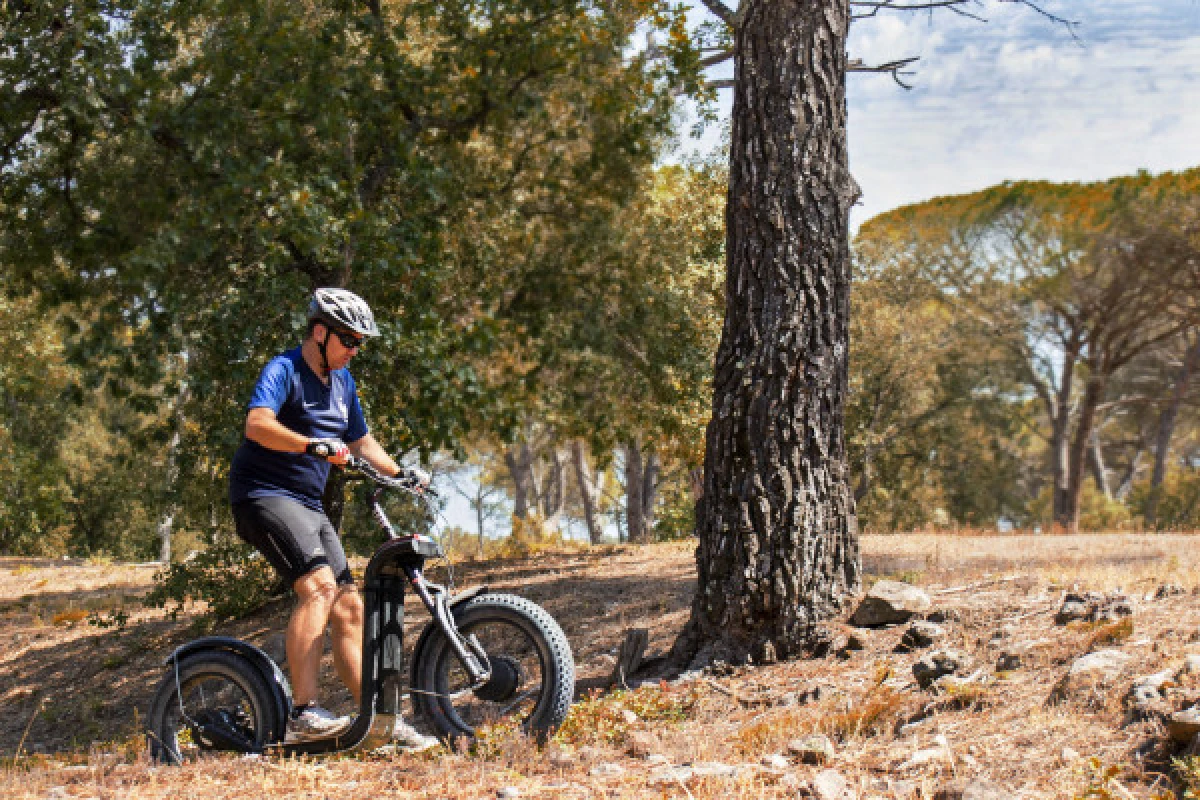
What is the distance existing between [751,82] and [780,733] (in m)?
3.81

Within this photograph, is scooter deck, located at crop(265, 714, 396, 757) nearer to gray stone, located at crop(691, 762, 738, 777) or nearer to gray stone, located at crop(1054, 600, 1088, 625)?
gray stone, located at crop(691, 762, 738, 777)

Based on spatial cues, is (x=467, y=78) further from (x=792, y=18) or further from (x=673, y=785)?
(x=673, y=785)

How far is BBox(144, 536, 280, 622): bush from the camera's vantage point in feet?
33.0

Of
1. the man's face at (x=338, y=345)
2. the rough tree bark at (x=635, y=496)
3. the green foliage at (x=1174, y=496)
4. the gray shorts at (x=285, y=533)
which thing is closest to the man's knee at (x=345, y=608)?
the gray shorts at (x=285, y=533)

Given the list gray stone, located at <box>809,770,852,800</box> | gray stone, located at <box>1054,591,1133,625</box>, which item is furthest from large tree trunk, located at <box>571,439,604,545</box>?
gray stone, located at <box>809,770,852,800</box>

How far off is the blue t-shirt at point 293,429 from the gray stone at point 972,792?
2893 millimetres

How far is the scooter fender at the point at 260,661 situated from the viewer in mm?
4809

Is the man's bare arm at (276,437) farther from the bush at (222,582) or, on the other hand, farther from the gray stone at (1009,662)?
the bush at (222,582)

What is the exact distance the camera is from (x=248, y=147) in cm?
947

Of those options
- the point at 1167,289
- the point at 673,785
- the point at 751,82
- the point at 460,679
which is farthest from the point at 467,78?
the point at 1167,289

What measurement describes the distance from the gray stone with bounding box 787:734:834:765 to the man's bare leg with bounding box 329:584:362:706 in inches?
75.1

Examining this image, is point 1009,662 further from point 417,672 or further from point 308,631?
point 308,631

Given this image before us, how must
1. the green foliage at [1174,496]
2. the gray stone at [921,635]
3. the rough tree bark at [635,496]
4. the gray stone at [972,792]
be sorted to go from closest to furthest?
1. the gray stone at [972,792]
2. the gray stone at [921,635]
3. the rough tree bark at [635,496]
4. the green foliage at [1174,496]

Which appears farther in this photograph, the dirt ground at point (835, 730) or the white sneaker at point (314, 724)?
the white sneaker at point (314, 724)
